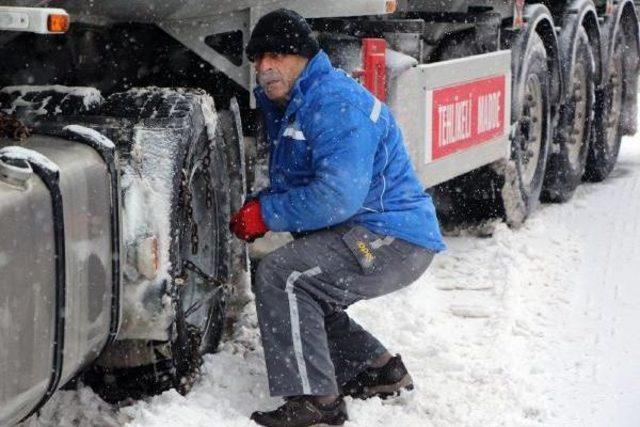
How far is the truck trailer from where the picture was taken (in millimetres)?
3010

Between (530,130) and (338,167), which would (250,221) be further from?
(530,130)

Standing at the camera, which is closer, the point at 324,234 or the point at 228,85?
the point at 324,234

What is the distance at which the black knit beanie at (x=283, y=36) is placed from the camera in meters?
3.87

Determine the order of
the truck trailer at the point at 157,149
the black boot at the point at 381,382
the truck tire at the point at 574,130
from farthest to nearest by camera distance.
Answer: the truck tire at the point at 574,130 < the black boot at the point at 381,382 < the truck trailer at the point at 157,149

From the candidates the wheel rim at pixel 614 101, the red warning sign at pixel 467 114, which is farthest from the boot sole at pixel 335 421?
the wheel rim at pixel 614 101

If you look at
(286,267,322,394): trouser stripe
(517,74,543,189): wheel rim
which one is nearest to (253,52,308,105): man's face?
(286,267,322,394): trouser stripe

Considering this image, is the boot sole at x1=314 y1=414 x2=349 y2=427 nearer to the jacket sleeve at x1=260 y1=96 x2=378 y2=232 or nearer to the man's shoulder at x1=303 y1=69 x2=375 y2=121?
the jacket sleeve at x1=260 y1=96 x2=378 y2=232

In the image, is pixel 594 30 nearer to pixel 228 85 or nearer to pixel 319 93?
pixel 228 85

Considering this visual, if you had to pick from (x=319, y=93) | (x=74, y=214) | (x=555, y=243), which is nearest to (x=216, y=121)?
(x=319, y=93)

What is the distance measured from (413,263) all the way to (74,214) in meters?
1.34

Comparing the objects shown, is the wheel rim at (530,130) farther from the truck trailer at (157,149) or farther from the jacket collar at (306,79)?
the jacket collar at (306,79)

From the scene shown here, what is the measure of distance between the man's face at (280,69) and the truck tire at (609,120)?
18.8ft

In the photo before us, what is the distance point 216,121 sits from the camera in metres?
4.15

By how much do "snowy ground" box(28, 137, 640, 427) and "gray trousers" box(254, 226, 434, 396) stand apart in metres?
0.22
